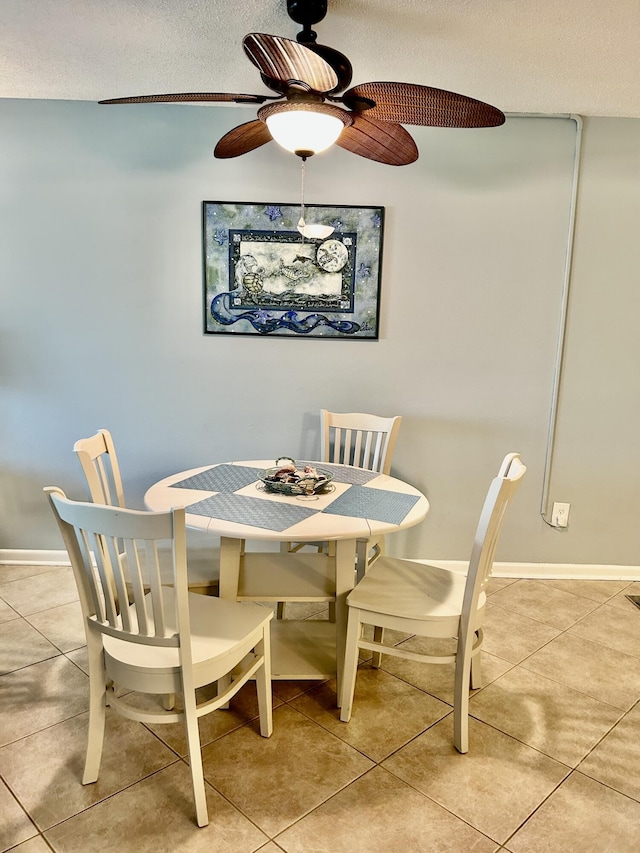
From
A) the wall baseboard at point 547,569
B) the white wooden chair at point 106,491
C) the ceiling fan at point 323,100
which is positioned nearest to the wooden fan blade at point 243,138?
the ceiling fan at point 323,100

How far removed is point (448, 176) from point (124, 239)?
170 centimetres

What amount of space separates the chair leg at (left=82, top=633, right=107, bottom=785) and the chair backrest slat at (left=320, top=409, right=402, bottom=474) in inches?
59.2

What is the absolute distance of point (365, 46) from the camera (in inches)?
88.5

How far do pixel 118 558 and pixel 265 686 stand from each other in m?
0.73

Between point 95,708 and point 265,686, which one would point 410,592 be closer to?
point 265,686

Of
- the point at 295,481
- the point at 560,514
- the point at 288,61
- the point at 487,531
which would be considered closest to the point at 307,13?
the point at 288,61

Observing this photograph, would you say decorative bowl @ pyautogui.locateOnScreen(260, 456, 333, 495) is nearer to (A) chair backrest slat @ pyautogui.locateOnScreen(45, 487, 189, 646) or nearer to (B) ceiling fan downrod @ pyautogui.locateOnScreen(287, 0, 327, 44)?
(A) chair backrest slat @ pyautogui.locateOnScreen(45, 487, 189, 646)

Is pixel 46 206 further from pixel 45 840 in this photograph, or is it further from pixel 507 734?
pixel 507 734

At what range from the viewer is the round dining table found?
6.39ft

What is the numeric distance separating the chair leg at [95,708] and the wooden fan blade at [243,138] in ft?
5.61

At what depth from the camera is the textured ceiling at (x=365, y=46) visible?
1991 millimetres

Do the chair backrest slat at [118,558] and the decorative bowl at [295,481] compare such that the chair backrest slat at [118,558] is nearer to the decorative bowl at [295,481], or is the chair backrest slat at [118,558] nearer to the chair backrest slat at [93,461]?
the chair backrest slat at [93,461]

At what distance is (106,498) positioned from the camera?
230cm

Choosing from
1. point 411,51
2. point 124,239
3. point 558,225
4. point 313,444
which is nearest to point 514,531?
point 313,444
